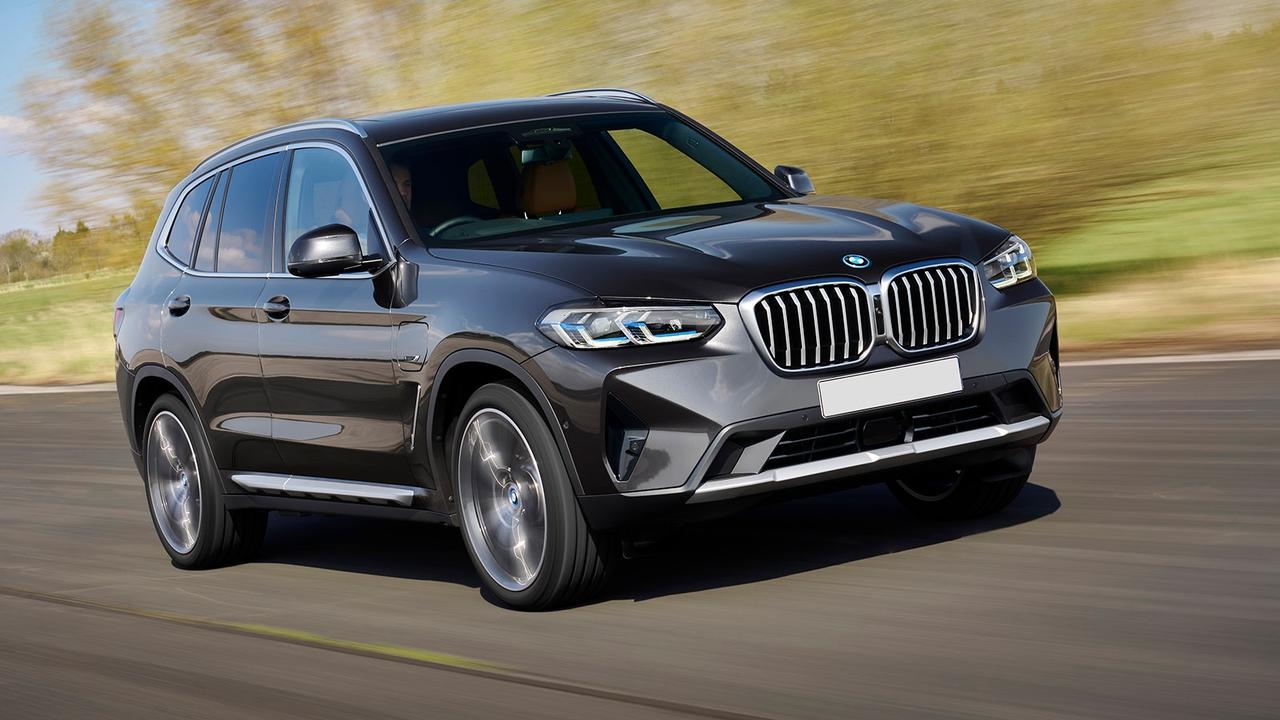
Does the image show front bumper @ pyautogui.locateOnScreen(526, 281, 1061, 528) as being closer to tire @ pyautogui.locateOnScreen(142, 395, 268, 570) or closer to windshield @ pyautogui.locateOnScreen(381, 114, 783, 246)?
windshield @ pyautogui.locateOnScreen(381, 114, 783, 246)

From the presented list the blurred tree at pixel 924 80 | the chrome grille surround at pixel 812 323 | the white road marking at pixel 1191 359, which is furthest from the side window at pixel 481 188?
the blurred tree at pixel 924 80

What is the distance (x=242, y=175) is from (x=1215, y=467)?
4.29 metres

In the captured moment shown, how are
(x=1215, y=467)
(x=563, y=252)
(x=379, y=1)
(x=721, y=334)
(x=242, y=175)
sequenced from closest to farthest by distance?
(x=721, y=334) → (x=563, y=252) → (x=1215, y=467) → (x=242, y=175) → (x=379, y=1)

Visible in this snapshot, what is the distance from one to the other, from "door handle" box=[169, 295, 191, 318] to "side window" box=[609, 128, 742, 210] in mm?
2007

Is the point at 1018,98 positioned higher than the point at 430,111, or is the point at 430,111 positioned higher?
the point at 430,111

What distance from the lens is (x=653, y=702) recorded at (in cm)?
423

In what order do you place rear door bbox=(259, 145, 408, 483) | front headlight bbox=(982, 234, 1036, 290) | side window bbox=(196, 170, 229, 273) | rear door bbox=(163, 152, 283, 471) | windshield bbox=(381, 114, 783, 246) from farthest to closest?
1. side window bbox=(196, 170, 229, 273)
2. rear door bbox=(163, 152, 283, 471)
3. windshield bbox=(381, 114, 783, 246)
4. rear door bbox=(259, 145, 408, 483)
5. front headlight bbox=(982, 234, 1036, 290)

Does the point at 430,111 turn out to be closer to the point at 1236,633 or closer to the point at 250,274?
the point at 250,274

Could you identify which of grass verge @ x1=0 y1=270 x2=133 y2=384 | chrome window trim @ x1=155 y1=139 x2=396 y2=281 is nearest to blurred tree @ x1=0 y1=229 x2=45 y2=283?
grass verge @ x1=0 y1=270 x2=133 y2=384

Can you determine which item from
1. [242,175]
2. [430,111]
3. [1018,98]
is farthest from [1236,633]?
[1018,98]

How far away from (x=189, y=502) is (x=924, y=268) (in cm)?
371

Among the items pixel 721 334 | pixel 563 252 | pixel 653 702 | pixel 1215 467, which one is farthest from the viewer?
pixel 1215 467

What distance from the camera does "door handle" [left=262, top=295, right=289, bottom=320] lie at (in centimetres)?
634

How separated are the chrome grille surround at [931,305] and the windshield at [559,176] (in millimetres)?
1296
